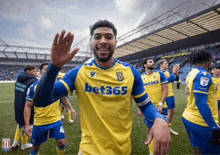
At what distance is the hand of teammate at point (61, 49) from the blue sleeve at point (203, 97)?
2.00 meters

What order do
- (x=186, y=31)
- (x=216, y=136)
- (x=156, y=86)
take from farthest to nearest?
(x=186, y=31), (x=156, y=86), (x=216, y=136)

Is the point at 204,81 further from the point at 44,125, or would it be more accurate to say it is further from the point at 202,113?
the point at 44,125

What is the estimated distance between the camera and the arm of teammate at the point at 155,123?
1001mm

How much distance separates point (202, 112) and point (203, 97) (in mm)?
232

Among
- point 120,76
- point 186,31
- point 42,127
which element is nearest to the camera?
point 120,76

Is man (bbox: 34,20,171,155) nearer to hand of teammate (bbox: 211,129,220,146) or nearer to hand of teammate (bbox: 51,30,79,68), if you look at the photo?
hand of teammate (bbox: 51,30,79,68)

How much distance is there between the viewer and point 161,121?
1126mm

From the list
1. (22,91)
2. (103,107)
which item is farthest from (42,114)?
(103,107)

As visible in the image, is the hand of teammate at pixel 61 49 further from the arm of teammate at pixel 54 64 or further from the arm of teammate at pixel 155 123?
the arm of teammate at pixel 155 123

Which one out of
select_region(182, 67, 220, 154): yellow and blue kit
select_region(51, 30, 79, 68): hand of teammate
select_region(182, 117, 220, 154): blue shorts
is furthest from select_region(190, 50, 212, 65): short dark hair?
select_region(51, 30, 79, 68): hand of teammate

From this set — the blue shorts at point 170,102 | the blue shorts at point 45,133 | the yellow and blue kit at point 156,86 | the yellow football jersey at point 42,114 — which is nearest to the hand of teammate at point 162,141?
the blue shorts at point 45,133

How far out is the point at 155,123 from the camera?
3.76ft

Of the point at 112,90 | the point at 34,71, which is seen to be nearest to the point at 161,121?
the point at 112,90

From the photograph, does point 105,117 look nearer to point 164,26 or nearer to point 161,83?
point 161,83
